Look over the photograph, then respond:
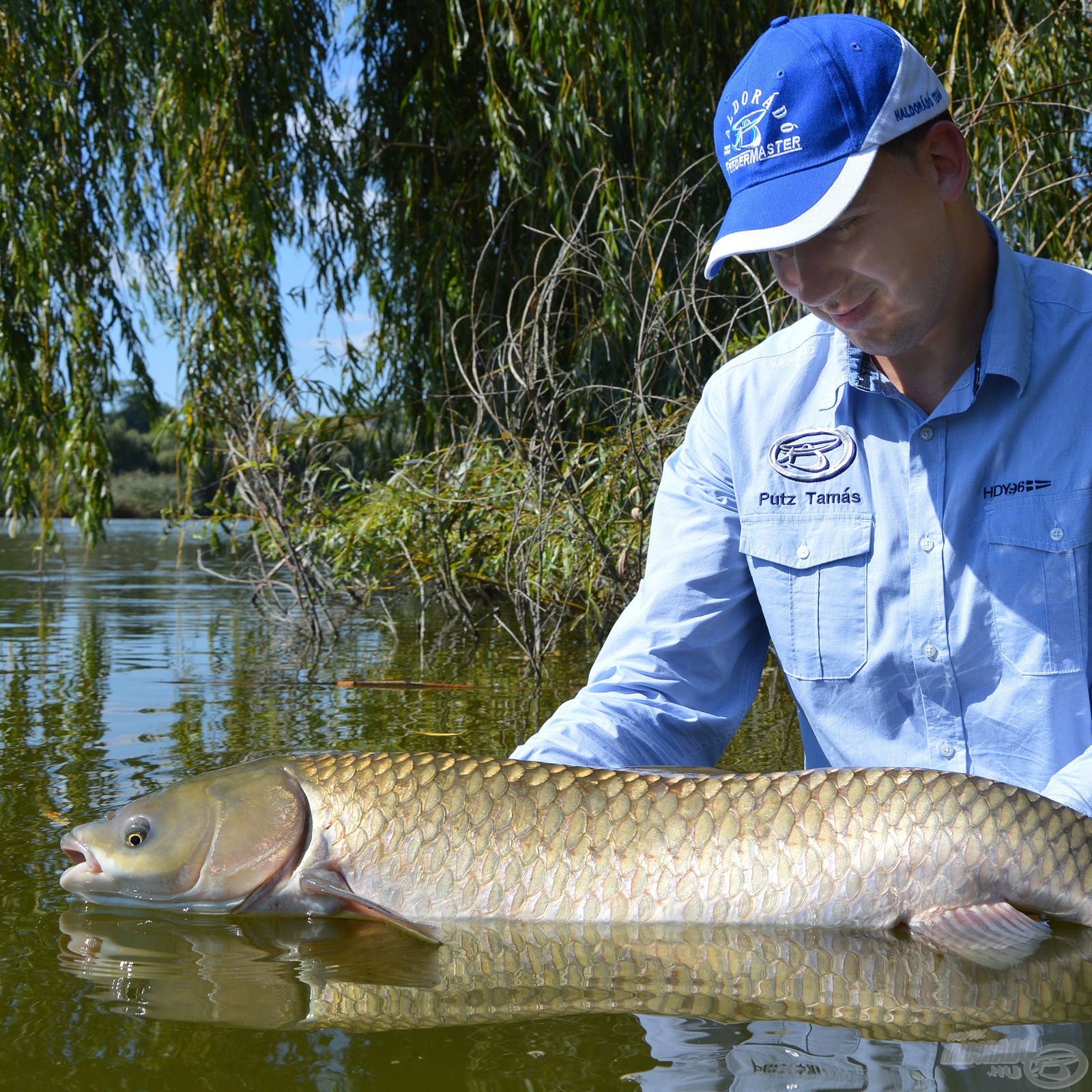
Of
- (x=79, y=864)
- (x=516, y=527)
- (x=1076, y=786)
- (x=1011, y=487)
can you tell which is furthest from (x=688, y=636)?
(x=516, y=527)

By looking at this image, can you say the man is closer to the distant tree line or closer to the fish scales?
the fish scales

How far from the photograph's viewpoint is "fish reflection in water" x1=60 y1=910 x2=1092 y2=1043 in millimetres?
1562

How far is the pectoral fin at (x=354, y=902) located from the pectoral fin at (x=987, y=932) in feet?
2.29

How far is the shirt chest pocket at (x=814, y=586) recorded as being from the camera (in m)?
2.34

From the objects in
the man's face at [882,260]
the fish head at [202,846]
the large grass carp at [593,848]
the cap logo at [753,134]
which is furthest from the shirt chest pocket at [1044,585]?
the fish head at [202,846]

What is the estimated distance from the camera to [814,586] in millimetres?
2381

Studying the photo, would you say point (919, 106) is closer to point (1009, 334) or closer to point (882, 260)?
point (882, 260)

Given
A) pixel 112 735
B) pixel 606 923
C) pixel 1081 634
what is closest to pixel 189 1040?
pixel 606 923

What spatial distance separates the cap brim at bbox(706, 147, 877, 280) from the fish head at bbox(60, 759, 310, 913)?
1102 millimetres

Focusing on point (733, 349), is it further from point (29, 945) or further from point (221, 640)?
point (29, 945)

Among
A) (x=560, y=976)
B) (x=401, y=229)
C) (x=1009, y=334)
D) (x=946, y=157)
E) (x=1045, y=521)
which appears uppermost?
(x=401, y=229)

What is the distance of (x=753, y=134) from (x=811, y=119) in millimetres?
117

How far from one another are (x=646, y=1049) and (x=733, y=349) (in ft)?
12.4

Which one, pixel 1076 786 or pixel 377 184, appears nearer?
pixel 1076 786
